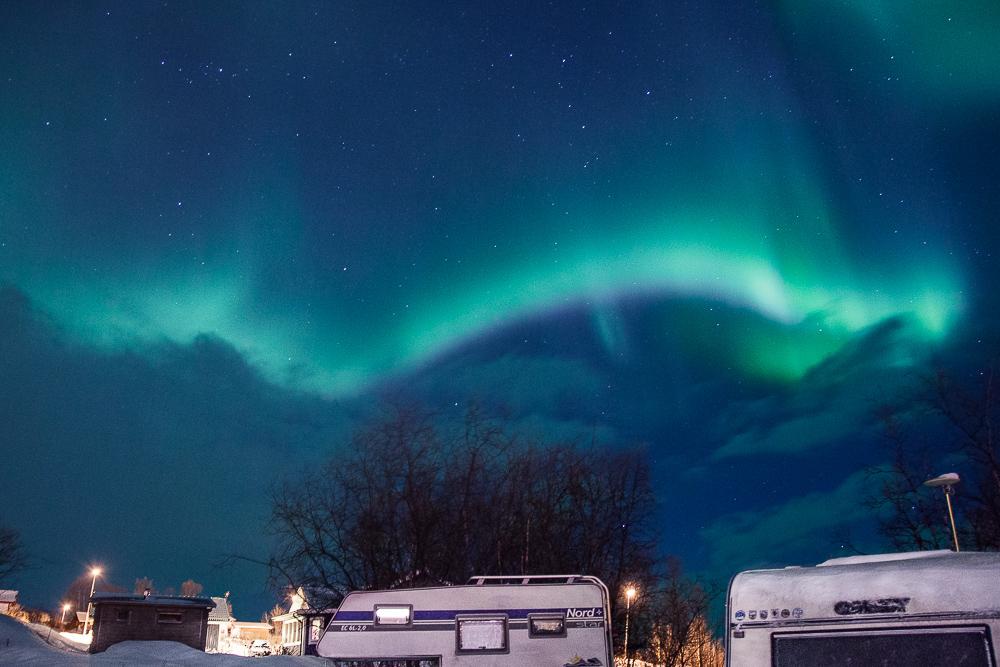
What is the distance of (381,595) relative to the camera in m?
12.0

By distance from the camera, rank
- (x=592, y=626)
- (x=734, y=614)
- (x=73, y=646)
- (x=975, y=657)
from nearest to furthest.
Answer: (x=975, y=657)
(x=734, y=614)
(x=592, y=626)
(x=73, y=646)

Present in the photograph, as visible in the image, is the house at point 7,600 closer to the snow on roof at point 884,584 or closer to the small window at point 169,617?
the small window at point 169,617

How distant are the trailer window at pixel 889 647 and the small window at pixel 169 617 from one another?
3952 cm

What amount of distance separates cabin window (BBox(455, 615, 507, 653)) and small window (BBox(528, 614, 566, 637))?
40cm

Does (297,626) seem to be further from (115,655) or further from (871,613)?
(871,613)

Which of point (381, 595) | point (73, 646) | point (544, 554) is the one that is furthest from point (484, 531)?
point (73, 646)

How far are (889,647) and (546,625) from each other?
6.10 meters

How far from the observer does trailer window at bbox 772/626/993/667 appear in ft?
18.2

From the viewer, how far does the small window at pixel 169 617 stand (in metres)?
38.8

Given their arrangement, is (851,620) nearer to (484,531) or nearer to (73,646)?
(484,531)

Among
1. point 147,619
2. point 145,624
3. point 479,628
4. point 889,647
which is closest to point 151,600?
point 147,619

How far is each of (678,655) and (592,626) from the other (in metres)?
18.4

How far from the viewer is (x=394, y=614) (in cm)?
1176

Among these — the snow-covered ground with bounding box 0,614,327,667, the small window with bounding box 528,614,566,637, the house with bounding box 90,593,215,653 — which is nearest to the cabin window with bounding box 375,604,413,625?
the small window with bounding box 528,614,566,637
